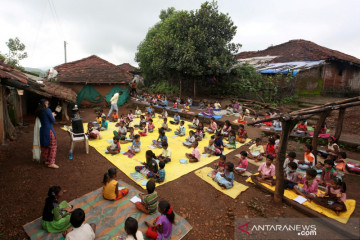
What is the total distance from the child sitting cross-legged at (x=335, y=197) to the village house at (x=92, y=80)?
1678 centimetres

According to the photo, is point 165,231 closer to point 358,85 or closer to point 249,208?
point 249,208

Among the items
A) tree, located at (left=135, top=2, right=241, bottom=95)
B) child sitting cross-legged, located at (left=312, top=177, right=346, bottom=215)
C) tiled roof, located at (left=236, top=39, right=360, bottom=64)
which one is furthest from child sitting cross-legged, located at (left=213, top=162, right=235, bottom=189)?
tiled roof, located at (left=236, top=39, right=360, bottom=64)

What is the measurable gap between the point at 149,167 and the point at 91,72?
1486 cm

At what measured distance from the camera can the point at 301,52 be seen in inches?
790

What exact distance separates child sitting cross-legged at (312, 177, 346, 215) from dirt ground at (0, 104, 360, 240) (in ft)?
1.23

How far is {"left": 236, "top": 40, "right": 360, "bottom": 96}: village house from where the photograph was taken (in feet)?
52.2

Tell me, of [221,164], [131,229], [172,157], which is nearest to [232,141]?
[221,164]

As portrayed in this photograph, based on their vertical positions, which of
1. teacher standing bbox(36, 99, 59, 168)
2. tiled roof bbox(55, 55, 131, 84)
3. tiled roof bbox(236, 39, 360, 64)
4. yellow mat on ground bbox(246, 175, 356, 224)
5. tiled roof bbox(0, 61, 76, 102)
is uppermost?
tiled roof bbox(236, 39, 360, 64)

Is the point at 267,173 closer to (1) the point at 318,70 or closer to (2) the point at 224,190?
(2) the point at 224,190

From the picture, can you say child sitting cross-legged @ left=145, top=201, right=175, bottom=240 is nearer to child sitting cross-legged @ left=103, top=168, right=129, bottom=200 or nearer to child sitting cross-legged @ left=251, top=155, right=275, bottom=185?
child sitting cross-legged @ left=103, top=168, right=129, bottom=200

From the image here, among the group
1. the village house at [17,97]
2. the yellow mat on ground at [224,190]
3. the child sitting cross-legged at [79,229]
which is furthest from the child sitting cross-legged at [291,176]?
the village house at [17,97]

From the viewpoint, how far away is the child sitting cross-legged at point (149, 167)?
609cm

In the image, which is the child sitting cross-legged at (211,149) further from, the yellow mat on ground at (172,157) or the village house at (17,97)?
the village house at (17,97)

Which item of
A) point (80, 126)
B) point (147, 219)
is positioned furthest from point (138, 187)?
point (80, 126)
